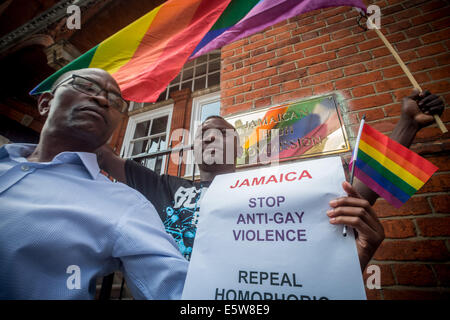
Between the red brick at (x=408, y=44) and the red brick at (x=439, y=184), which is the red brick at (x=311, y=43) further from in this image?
the red brick at (x=439, y=184)

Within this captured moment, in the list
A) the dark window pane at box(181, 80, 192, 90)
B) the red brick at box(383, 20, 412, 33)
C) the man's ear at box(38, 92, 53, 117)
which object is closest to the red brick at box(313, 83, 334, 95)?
the red brick at box(383, 20, 412, 33)

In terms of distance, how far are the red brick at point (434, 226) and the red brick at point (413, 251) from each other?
0.15 ft

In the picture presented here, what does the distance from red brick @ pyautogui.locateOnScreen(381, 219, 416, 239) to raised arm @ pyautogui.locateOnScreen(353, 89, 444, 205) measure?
1.84 ft

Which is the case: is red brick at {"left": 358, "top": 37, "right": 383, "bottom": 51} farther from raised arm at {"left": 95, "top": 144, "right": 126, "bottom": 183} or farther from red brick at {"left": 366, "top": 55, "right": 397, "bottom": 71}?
raised arm at {"left": 95, "top": 144, "right": 126, "bottom": 183}

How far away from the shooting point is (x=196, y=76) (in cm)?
506

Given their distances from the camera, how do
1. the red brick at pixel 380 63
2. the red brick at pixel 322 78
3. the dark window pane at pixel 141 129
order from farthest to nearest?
the dark window pane at pixel 141 129 < the red brick at pixel 322 78 < the red brick at pixel 380 63

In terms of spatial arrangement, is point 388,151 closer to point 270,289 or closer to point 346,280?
point 346,280

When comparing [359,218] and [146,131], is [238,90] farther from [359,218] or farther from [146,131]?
[146,131]

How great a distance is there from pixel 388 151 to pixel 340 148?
35.8 inches

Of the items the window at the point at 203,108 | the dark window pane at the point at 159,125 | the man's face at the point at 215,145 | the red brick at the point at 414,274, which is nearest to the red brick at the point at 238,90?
the man's face at the point at 215,145

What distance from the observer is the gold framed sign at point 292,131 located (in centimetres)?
158

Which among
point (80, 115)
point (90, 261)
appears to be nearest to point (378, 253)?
point (90, 261)

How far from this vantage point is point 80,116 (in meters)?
1.00

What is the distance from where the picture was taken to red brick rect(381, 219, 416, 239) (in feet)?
3.95
